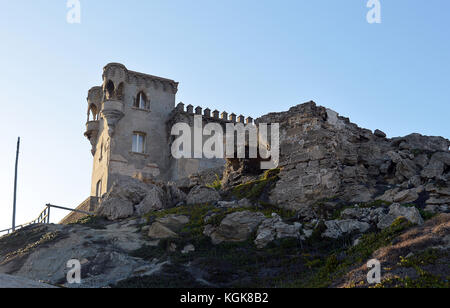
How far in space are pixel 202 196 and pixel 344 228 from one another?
8.00 m

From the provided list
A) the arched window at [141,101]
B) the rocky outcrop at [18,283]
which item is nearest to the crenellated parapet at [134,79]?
the arched window at [141,101]

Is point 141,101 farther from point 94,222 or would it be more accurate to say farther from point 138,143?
point 94,222

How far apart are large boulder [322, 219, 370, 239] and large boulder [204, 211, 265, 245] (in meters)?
2.62

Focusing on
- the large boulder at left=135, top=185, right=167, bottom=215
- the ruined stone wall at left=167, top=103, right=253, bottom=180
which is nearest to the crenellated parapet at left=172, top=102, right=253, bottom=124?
the ruined stone wall at left=167, top=103, right=253, bottom=180

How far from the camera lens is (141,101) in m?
38.3

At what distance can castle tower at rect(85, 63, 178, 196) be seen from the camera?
118 ft

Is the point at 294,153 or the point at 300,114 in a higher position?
the point at 300,114

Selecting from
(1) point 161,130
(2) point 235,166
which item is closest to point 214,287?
(2) point 235,166

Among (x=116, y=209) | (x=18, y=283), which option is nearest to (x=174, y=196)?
(x=116, y=209)

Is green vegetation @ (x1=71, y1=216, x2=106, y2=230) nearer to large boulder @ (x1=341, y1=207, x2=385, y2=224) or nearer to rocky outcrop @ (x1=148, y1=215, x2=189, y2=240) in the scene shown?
rocky outcrop @ (x1=148, y1=215, x2=189, y2=240)

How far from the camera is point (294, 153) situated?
70.4 ft

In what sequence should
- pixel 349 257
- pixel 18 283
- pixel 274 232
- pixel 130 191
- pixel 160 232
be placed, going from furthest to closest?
pixel 130 191
pixel 160 232
pixel 274 232
pixel 349 257
pixel 18 283
